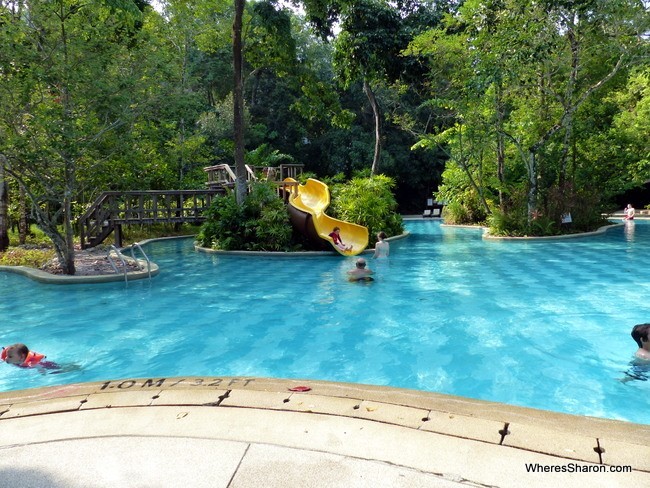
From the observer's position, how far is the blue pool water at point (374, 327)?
588 centimetres

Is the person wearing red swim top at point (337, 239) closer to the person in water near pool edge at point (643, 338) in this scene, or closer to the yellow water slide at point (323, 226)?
the yellow water slide at point (323, 226)

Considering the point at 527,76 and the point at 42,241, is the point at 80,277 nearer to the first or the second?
the point at 42,241

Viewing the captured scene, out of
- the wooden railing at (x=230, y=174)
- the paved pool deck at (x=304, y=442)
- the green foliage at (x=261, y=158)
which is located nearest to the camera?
the paved pool deck at (x=304, y=442)

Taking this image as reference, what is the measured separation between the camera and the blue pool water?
5879 mm

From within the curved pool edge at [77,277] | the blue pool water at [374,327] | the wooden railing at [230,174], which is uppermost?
the wooden railing at [230,174]

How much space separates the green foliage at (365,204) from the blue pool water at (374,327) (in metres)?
4.21

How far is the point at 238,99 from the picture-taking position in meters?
16.3

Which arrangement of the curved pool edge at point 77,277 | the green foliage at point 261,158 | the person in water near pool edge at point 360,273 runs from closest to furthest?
1. the person in water near pool edge at point 360,273
2. the curved pool edge at point 77,277
3. the green foliage at point 261,158

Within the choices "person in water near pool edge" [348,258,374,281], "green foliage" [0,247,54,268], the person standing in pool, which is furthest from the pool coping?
the person standing in pool

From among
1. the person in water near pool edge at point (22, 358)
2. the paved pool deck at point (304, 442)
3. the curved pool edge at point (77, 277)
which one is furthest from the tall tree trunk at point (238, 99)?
the paved pool deck at point (304, 442)

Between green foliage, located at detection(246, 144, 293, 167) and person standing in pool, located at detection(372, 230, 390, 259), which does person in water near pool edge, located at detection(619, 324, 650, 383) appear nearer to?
person standing in pool, located at detection(372, 230, 390, 259)

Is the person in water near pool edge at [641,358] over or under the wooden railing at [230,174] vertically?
under

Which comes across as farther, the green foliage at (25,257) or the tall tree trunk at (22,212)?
the tall tree trunk at (22,212)

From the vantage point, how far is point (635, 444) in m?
2.95
